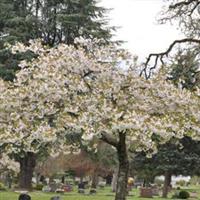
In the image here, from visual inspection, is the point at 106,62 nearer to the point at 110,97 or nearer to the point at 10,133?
the point at 110,97

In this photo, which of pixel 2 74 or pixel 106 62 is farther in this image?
pixel 2 74

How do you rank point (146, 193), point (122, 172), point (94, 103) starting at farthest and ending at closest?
point (146, 193) → point (122, 172) → point (94, 103)

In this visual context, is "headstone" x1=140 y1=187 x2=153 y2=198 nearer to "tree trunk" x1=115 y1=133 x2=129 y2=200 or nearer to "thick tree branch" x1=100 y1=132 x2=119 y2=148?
"tree trunk" x1=115 y1=133 x2=129 y2=200

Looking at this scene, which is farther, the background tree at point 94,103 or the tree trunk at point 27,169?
the tree trunk at point 27,169

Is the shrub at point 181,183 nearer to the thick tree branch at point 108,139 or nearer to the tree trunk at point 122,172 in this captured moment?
the tree trunk at point 122,172

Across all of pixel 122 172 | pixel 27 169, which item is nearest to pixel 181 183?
pixel 27 169

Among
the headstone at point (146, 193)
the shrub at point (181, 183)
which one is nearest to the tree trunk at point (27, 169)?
the headstone at point (146, 193)

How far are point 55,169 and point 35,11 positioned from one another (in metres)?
23.5

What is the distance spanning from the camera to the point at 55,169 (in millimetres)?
54125

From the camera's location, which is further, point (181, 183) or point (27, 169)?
point (181, 183)

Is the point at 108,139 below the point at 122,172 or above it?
above

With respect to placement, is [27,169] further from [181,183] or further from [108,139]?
[181,183]

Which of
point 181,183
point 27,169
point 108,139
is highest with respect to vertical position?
point 181,183

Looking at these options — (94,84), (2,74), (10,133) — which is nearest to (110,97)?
(94,84)
